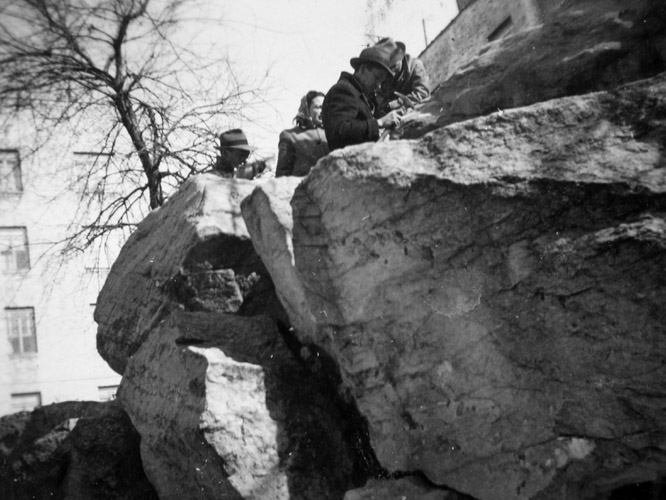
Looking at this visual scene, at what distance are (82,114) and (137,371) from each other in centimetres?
324

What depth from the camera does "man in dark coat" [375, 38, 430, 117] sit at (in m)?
4.66

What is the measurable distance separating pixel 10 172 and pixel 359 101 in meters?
3.49

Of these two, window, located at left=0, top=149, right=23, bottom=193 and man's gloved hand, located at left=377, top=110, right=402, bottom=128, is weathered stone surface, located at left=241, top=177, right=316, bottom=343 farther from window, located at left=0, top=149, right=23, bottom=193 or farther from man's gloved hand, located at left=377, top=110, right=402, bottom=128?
window, located at left=0, top=149, right=23, bottom=193

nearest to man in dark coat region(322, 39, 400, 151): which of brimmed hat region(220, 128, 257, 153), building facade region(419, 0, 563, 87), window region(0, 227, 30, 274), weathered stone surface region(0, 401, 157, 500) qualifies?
brimmed hat region(220, 128, 257, 153)

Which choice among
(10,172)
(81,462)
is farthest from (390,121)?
(10,172)

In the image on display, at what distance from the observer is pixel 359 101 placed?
3906 mm

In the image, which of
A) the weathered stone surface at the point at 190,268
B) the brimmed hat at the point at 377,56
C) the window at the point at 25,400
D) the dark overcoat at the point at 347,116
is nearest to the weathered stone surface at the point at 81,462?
the weathered stone surface at the point at 190,268

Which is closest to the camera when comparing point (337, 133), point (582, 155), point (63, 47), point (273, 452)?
point (582, 155)

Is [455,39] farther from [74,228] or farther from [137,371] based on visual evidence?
[137,371]

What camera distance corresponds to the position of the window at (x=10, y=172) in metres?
5.53

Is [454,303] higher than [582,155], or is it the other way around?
[582,155]

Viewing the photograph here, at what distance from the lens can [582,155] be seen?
7.75 feet

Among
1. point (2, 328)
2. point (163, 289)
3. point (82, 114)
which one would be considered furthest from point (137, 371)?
point (2, 328)

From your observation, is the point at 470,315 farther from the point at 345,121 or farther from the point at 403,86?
the point at 403,86
